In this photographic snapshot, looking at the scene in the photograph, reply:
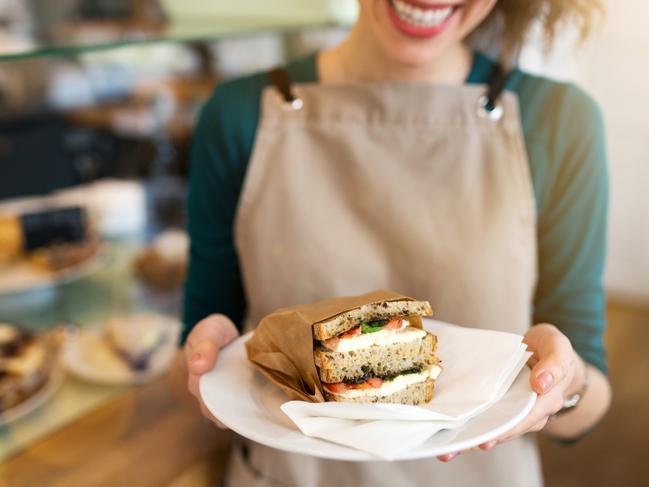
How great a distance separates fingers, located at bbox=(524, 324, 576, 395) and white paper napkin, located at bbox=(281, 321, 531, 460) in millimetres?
21

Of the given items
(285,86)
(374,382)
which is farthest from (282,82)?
(374,382)

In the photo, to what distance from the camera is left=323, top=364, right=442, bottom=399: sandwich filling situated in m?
0.61

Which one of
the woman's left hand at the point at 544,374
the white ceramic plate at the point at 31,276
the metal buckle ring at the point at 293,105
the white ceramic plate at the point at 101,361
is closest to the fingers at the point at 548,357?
the woman's left hand at the point at 544,374

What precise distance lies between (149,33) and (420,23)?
2.10ft

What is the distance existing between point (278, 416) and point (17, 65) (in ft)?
2.60

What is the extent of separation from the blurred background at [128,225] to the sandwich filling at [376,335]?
307 mm

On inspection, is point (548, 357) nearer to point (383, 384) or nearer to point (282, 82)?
point (383, 384)

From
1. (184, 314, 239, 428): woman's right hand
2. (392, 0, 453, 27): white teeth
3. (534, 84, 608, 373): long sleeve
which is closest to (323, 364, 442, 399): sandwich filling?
(184, 314, 239, 428): woman's right hand

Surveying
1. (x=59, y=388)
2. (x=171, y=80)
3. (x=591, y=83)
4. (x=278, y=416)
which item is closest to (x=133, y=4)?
(x=171, y=80)

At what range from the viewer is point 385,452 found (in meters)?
0.50

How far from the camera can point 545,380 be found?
0.57 metres

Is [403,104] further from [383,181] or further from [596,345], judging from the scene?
[596,345]

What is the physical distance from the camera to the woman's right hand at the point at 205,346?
0.62 m

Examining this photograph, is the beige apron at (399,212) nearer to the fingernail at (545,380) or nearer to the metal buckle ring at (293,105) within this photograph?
the metal buckle ring at (293,105)
